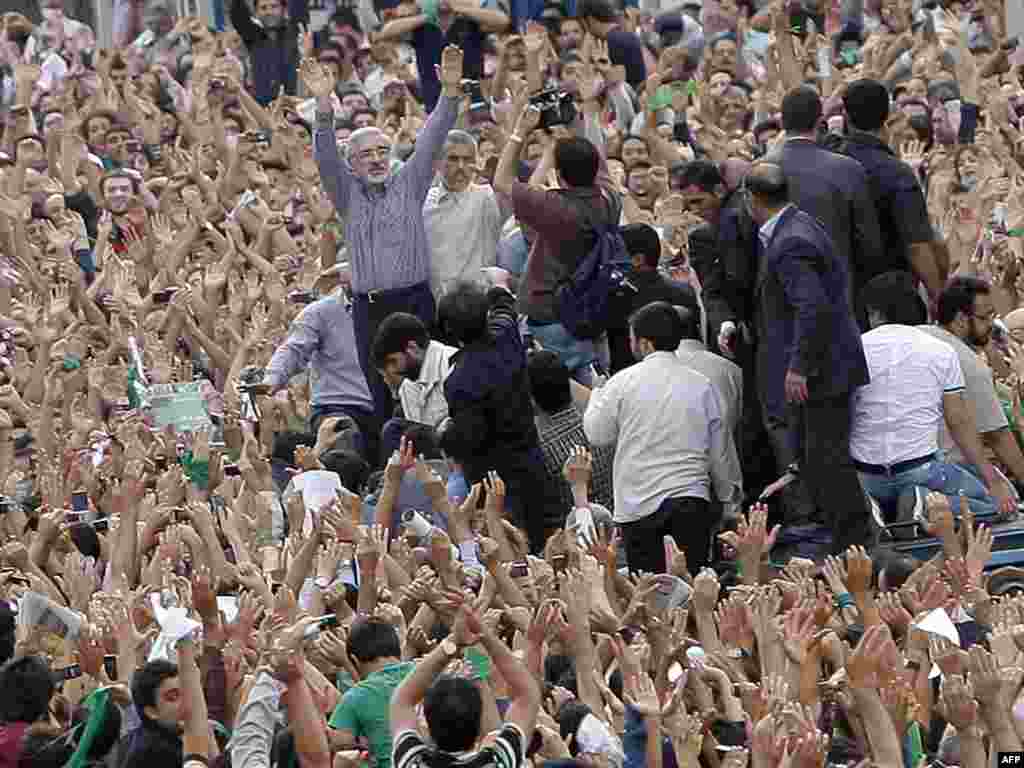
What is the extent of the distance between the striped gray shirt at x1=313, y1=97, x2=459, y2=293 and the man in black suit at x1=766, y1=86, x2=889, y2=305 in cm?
186

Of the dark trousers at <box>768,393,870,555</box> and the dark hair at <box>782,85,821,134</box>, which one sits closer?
the dark trousers at <box>768,393,870,555</box>

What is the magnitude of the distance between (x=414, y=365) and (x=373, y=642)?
3.24 metres

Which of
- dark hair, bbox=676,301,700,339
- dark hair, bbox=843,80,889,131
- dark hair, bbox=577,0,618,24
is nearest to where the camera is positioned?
dark hair, bbox=676,301,700,339

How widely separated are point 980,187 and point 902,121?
1781 millimetres

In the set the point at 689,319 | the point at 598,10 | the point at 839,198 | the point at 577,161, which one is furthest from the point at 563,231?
the point at 598,10

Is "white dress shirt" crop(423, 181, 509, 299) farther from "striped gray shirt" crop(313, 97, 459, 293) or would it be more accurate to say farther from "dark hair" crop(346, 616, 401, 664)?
"dark hair" crop(346, 616, 401, 664)

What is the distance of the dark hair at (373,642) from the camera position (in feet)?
28.2

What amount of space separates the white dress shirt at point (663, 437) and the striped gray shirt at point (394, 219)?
1972 mm

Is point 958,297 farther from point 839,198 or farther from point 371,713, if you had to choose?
point 371,713

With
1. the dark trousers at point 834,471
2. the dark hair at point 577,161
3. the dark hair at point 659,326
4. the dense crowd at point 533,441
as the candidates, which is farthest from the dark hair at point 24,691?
the dark hair at point 577,161

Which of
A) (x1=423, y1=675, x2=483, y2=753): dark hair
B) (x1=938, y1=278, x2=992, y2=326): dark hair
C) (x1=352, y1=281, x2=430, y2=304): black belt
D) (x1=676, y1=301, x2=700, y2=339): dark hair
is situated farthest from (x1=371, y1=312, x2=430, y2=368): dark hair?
(x1=423, y1=675, x2=483, y2=753): dark hair

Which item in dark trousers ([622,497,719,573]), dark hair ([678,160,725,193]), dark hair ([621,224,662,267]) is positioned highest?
dark hair ([678,160,725,193])

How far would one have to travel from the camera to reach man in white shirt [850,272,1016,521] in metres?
10.9

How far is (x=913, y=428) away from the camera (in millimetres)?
10859
